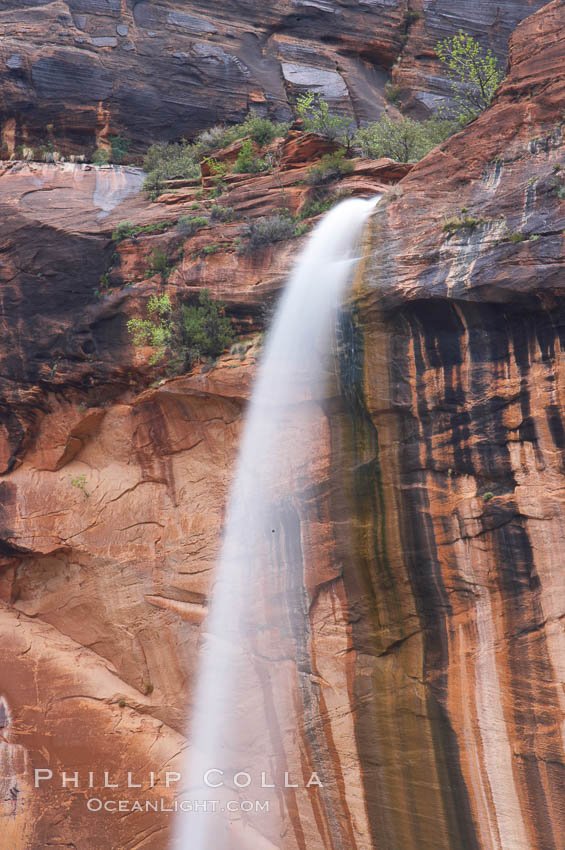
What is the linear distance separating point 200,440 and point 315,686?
5.64m

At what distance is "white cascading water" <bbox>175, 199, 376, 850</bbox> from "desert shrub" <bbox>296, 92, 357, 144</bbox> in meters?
6.32

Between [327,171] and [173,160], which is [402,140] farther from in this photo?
[173,160]

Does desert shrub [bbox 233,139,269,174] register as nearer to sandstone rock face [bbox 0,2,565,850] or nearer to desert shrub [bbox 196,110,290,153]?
sandstone rock face [bbox 0,2,565,850]

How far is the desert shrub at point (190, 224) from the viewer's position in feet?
51.6

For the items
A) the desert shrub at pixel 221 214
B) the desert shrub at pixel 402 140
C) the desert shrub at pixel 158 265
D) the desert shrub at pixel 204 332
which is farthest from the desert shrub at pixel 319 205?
the desert shrub at pixel 402 140

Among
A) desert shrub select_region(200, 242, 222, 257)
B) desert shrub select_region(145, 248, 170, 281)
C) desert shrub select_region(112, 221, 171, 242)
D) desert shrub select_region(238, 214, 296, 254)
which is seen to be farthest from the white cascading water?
desert shrub select_region(112, 221, 171, 242)

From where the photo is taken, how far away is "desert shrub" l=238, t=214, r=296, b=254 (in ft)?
48.1

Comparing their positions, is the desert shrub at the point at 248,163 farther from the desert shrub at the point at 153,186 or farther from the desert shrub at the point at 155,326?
the desert shrub at the point at 155,326

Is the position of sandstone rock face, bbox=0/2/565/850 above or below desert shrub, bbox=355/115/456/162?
below

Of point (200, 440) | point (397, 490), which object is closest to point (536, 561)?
point (397, 490)

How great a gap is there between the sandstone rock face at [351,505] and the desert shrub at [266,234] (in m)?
0.25

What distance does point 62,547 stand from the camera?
15.6 meters

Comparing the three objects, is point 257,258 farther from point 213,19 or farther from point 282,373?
point 213,19

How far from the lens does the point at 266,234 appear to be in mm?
14680
